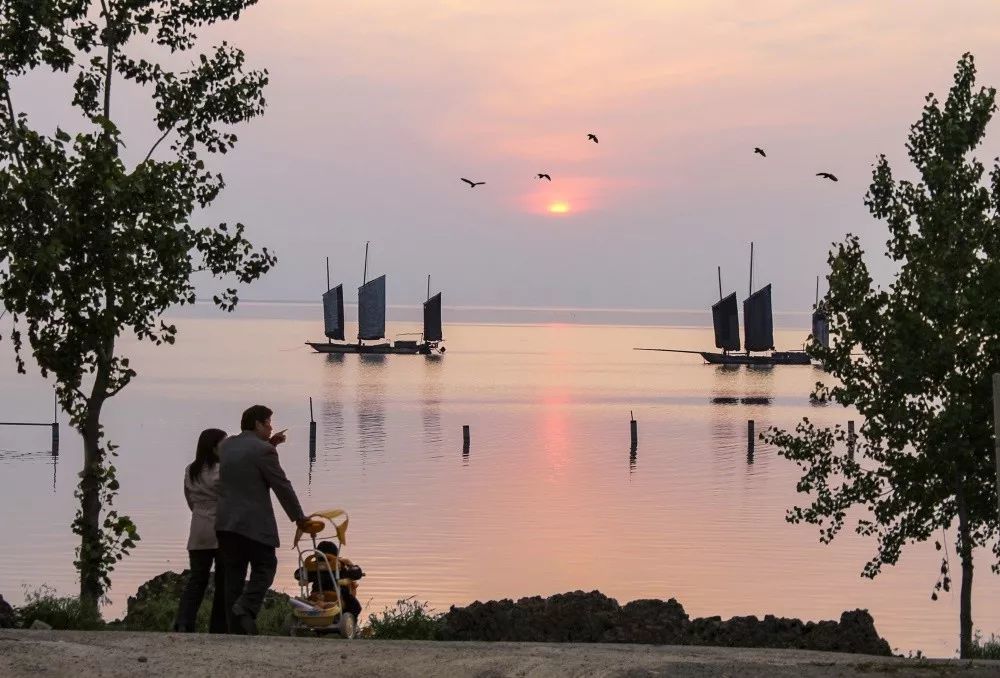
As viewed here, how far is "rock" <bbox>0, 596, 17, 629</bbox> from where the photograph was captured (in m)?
12.0

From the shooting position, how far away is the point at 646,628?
12.4 metres

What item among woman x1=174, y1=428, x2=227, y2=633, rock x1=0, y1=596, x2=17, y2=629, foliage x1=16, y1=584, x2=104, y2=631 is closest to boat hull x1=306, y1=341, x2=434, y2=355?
foliage x1=16, y1=584, x2=104, y2=631

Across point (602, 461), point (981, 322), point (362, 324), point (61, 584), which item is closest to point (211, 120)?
point (981, 322)

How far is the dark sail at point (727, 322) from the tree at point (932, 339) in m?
113

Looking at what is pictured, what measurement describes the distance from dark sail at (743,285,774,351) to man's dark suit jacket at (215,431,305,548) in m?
120

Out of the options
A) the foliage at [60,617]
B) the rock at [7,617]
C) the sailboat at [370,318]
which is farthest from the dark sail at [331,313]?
the rock at [7,617]

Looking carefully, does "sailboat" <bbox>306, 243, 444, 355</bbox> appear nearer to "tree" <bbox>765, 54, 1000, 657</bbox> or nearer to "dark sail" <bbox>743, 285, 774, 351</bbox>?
"dark sail" <bbox>743, 285, 774, 351</bbox>

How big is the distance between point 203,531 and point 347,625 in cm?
145

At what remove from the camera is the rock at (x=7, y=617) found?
1205cm

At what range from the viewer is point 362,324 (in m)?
156

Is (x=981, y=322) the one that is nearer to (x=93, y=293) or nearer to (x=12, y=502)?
(x=93, y=293)

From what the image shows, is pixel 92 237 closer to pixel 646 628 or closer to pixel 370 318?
pixel 646 628

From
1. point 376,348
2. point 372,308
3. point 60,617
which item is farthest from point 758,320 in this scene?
point 60,617

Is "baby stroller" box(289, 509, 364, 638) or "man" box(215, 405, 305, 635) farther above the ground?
"man" box(215, 405, 305, 635)
